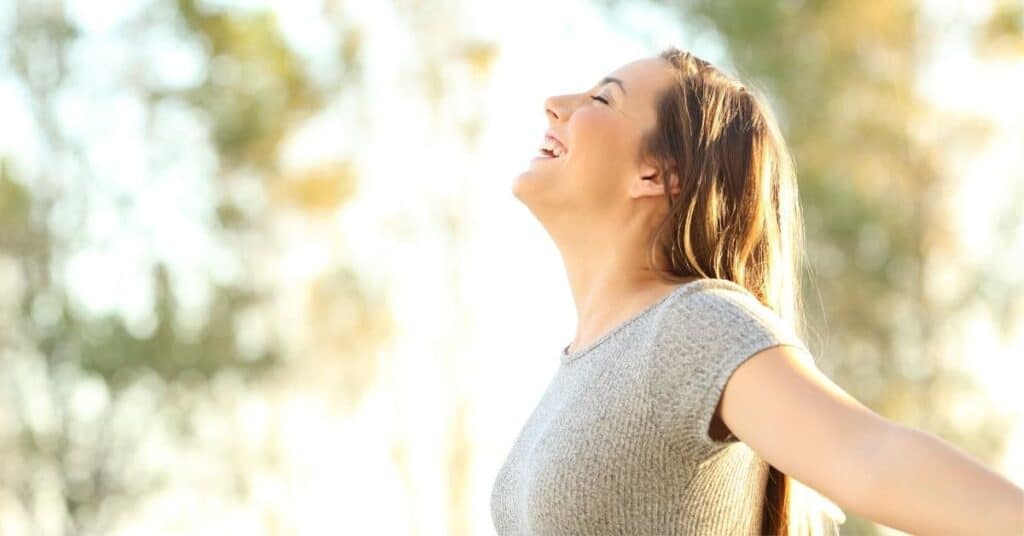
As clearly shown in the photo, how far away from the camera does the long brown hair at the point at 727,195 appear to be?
148cm

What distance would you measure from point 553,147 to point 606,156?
112mm

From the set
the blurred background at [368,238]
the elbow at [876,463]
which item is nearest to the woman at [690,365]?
the elbow at [876,463]

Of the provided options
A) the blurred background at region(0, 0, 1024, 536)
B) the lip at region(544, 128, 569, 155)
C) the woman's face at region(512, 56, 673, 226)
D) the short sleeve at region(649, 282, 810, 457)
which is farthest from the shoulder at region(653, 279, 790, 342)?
the blurred background at region(0, 0, 1024, 536)

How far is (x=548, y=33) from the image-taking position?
787 cm

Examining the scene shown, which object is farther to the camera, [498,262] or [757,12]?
[498,262]

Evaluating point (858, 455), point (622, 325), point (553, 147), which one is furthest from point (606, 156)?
point (858, 455)

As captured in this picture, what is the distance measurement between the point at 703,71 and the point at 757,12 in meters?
6.20

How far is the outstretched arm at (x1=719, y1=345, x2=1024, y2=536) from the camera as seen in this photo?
3.17 ft

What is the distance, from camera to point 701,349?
1216mm

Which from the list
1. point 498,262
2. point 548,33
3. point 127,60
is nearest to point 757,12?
point 548,33

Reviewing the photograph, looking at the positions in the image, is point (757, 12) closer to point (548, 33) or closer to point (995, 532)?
point (548, 33)

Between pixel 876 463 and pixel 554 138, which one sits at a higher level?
pixel 554 138

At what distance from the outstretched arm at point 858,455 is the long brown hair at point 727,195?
0.31m

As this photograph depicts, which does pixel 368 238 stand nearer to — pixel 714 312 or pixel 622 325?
pixel 622 325
